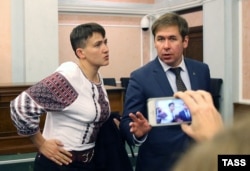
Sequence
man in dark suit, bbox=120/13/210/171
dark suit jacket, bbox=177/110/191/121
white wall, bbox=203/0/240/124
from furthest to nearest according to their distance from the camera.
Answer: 1. white wall, bbox=203/0/240/124
2. man in dark suit, bbox=120/13/210/171
3. dark suit jacket, bbox=177/110/191/121

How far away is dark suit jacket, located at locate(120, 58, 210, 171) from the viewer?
1.82m

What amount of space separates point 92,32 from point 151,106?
1.84 feet

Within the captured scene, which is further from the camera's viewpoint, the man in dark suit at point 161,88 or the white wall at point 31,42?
the white wall at point 31,42

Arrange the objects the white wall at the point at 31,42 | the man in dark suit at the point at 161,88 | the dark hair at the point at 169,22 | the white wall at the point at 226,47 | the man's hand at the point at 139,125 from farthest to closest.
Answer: the white wall at the point at 226,47, the white wall at the point at 31,42, the dark hair at the point at 169,22, the man in dark suit at the point at 161,88, the man's hand at the point at 139,125

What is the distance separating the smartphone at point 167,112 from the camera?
1.45 metres

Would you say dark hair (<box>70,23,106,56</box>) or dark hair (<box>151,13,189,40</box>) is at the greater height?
dark hair (<box>151,13,189,40</box>)

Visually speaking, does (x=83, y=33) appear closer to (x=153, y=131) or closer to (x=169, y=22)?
(x=169, y=22)

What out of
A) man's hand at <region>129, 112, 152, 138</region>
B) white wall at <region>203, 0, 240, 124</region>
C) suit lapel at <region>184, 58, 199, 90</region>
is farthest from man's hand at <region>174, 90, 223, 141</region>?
white wall at <region>203, 0, 240, 124</region>

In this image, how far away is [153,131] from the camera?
1.84m

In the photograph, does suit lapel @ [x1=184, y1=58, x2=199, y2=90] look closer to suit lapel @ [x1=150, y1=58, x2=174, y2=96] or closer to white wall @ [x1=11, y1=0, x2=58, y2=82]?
suit lapel @ [x1=150, y1=58, x2=174, y2=96]

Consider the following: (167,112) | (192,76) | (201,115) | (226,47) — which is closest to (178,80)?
(192,76)

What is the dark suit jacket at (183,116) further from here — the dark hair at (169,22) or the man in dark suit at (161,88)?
the dark hair at (169,22)

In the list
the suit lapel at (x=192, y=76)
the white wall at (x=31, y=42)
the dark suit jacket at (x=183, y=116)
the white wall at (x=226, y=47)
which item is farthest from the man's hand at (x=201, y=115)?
the white wall at (x=226, y=47)

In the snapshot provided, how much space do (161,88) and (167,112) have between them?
384 mm
